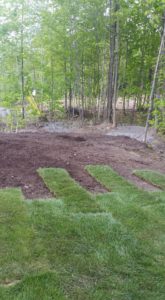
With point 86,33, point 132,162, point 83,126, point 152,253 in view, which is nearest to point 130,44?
point 86,33

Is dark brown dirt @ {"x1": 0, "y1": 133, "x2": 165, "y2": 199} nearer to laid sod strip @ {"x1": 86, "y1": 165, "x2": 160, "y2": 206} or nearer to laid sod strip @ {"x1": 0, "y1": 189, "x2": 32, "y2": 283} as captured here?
laid sod strip @ {"x1": 86, "y1": 165, "x2": 160, "y2": 206}

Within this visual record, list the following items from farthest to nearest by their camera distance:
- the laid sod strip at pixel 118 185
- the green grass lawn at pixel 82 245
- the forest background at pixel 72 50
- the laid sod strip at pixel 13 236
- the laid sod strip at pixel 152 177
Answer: the forest background at pixel 72 50
the laid sod strip at pixel 152 177
the laid sod strip at pixel 118 185
the laid sod strip at pixel 13 236
the green grass lawn at pixel 82 245

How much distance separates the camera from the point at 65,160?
11.9 feet

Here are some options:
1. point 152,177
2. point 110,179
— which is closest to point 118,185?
point 110,179

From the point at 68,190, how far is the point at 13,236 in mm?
942

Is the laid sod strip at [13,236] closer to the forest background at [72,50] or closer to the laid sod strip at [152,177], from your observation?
the laid sod strip at [152,177]

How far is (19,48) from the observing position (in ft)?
29.8

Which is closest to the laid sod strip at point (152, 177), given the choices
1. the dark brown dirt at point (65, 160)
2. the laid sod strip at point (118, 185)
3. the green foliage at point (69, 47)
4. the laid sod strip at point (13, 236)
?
the dark brown dirt at point (65, 160)

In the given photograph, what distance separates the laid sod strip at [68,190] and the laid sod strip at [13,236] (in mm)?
385

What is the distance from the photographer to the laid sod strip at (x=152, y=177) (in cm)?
312

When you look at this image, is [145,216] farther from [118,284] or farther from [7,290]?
[7,290]

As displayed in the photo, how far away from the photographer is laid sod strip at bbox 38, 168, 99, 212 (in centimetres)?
240

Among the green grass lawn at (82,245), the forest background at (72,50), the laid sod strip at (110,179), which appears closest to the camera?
the green grass lawn at (82,245)

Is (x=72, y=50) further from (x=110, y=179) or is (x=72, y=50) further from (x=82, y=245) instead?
(x=82, y=245)
